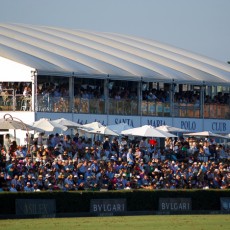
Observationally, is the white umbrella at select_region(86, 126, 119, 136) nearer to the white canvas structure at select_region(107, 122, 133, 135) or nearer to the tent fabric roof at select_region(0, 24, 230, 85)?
the white canvas structure at select_region(107, 122, 133, 135)

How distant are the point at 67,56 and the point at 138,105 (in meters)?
4.92

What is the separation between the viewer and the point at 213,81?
68.0 m

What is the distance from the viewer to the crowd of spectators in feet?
151

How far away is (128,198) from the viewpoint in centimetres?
4559

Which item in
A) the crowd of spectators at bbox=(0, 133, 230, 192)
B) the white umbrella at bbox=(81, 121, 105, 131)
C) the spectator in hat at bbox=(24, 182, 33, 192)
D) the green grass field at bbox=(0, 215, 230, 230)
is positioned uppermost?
the white umbrella at bbox=(81, 121, 105, 131)

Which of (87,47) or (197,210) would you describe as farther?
(87,47)

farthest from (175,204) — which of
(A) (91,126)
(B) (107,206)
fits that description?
(A) (91,126)

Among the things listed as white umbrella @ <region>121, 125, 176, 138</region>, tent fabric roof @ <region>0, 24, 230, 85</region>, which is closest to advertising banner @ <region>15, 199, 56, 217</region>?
white umbrella @ <region>121, 125, 176, 138</region>

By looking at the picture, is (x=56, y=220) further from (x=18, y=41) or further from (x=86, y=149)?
(x=18, y=41)

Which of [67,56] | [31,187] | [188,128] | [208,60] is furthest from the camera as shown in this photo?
[208,60]

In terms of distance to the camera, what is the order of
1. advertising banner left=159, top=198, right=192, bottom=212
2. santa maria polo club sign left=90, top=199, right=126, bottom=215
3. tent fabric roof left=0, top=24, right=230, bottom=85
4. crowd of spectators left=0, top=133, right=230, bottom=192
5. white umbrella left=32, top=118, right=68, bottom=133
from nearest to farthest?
santa maria polo club sign left=90, top=199, right=126, bottom=215 → crowd of spectators left=0, top=133, right=230, bottom=192 → advertising banner left=159, top=198, right=192, bottom=212 → white umbrella left=32, top=118, right=68, bottom=133 → tent fabric roof left=0, top=24, right=230, bottom=85

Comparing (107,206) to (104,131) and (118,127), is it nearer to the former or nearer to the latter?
(104,131)

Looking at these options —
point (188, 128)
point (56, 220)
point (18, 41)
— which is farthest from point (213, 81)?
point (56, 220)

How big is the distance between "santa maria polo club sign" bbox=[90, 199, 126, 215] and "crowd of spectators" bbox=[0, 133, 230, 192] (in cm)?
221
